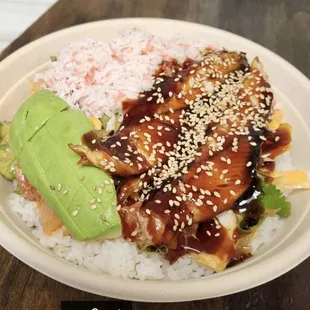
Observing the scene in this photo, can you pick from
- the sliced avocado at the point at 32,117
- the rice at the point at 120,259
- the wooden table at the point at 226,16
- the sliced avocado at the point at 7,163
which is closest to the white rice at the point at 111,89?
the rice at the point at 120,259

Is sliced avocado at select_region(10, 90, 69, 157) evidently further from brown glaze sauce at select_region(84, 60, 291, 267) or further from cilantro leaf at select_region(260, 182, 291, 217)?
cilantro leaf at select_region(260, 182, 291, 217)

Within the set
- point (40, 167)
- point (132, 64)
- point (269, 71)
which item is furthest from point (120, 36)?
point (40, 167)

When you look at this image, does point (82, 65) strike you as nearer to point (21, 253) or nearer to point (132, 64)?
point (132, 64)

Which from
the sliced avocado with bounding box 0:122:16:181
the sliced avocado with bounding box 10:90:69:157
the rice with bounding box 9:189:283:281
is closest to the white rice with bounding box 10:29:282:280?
the rice with bounding box 9:189:283:281

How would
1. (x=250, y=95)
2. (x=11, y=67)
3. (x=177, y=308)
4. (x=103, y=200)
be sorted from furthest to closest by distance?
(x=11, y=67)
(x=250, y=95)
(x=177, y=308)
(x=103, y=200)

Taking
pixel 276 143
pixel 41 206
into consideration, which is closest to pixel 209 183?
pixel 276 143

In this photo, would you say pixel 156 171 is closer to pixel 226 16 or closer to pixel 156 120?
pixel 156 120
